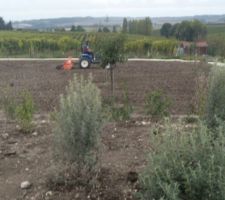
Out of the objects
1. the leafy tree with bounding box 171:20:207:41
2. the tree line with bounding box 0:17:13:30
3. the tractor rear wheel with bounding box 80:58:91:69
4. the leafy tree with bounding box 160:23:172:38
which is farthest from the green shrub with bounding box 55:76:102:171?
the tree line with bounding box 0:17:13:30

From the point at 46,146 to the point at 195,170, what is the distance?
9.81 feet

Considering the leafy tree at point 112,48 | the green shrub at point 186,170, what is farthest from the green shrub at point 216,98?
the leafy tree at point 112,48

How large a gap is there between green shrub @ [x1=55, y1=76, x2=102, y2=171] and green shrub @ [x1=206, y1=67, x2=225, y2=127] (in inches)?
64.4

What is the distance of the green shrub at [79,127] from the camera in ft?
15.3

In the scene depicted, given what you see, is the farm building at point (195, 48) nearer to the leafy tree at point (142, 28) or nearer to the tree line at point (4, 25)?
the leafy tree at point (142, 28)

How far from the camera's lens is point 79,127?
4680 millimetres

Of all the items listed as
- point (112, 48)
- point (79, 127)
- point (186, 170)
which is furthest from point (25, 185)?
point (112, 48)

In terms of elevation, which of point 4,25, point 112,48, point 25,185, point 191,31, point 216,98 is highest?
point 216,98

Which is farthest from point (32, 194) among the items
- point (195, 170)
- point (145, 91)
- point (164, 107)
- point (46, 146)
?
point (145, 91)

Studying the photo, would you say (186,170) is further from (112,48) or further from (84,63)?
(84,63)

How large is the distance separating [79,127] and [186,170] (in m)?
1.40

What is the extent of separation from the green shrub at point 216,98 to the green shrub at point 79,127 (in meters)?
1.64

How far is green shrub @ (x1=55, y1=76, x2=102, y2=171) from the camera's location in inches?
183

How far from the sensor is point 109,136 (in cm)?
652
